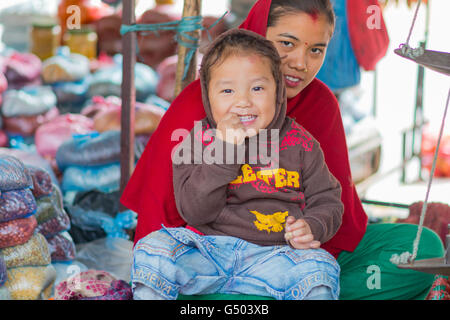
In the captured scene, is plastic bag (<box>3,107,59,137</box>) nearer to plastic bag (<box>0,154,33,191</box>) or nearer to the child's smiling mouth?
plastic bag (<box>0,154,33,191</box>)

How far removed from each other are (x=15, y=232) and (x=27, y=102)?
264cm

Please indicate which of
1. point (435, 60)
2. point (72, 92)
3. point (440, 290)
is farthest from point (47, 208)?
point (72, 92)

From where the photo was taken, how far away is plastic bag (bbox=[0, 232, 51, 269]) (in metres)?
2.01

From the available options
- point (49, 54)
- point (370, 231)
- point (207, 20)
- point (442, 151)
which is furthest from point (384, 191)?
point (49, 54)

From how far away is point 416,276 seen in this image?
5.38ft

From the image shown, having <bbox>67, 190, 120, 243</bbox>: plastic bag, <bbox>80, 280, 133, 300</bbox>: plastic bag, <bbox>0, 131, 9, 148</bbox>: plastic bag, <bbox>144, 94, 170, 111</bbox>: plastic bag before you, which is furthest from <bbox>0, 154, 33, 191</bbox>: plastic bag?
<bbox>0, 131, 9, 148</bbox>: plastic bag

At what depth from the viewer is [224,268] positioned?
1393mm

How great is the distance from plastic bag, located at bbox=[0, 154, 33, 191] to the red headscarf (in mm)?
547

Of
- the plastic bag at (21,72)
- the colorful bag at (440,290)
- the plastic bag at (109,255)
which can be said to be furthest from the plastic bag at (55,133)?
the colorful bag at (440,290)

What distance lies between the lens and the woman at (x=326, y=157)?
161 centimetres

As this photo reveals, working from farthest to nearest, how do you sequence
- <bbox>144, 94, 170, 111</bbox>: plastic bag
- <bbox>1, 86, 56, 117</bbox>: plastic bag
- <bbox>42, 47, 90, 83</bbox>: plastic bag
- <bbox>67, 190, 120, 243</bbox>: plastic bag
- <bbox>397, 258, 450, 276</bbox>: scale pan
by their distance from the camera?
<bbox>42, 47, 90, 83</bbox>: plastic bag, <bbox>1, 86, 56, 117</bbox>: plastic bag, <bbox>144, 94, 170, 111</bbox>: plastic bag, <bbox>67, 190, 120, 243</bbox>: plastic bag, <bbox>397, 258, 450, 276</bbox>: scale pan

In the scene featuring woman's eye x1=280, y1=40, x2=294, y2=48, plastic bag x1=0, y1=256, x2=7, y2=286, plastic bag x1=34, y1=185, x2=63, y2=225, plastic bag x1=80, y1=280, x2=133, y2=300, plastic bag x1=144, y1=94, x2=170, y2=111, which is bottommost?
plastic bag x1=80, y1=280, x2=133, y2=300

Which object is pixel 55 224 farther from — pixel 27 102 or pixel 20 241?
pixel 27 102

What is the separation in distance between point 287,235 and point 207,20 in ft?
12.8
